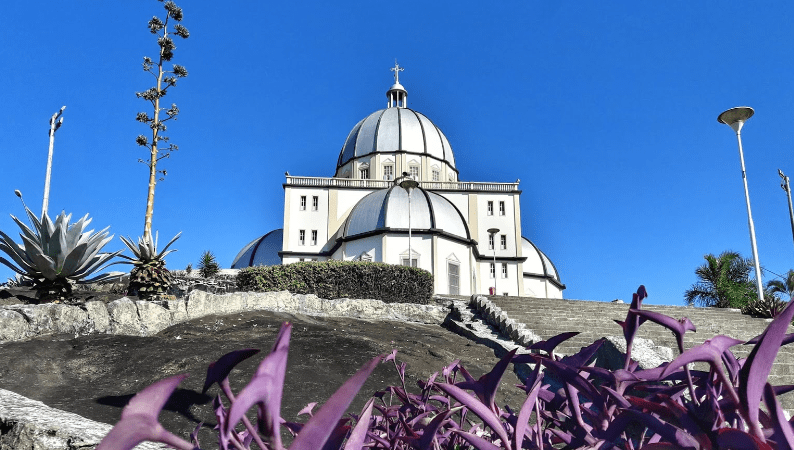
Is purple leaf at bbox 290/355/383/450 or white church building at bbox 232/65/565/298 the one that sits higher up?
white church building at bbox 232/65/565/298

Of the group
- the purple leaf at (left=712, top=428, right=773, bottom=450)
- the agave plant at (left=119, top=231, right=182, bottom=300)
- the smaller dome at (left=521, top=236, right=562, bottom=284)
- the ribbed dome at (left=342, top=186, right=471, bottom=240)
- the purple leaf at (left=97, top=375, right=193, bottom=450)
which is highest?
the ribbed dome at (left=342, top=186, right=471, bottom=240)

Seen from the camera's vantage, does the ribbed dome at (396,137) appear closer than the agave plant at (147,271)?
No

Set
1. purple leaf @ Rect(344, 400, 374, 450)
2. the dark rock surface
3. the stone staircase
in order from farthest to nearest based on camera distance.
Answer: the stone staircase → the dark rock surface → purple leaf @ Rect(344, 400, 374, 450)

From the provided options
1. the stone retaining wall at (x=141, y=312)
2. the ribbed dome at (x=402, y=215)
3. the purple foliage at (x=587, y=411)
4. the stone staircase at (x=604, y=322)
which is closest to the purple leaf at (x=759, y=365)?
the purple foliage at (x=587, y=411)

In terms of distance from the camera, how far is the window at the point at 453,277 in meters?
30.3

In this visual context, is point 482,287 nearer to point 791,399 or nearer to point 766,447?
point 791,399

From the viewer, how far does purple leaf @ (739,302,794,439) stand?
537 mm

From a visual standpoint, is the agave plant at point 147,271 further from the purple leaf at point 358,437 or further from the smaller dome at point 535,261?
the smaller dome at point 535,261

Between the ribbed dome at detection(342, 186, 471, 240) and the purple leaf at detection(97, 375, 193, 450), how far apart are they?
29.4 meters

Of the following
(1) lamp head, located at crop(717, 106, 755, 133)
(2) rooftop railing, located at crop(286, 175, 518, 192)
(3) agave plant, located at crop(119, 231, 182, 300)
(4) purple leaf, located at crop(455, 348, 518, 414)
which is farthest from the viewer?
(2) rooftop railing, located at crop(286, 175, 518, 192)

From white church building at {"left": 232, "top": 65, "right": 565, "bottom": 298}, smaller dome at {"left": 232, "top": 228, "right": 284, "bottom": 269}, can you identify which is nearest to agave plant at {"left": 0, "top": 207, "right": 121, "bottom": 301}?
white church building at {"left": 232, "top": 65, "right": 565, "bottom": 298}

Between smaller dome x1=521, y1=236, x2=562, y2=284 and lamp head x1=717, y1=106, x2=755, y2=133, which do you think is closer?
lamp head x1=717, y1=106, x2=755, y2=133

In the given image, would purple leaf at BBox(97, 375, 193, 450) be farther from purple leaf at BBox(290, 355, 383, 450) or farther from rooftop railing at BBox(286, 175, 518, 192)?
Answer: rooftop railing at BBox(286, 175, 518, 192)

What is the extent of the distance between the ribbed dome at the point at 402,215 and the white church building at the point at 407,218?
0.18 ft
